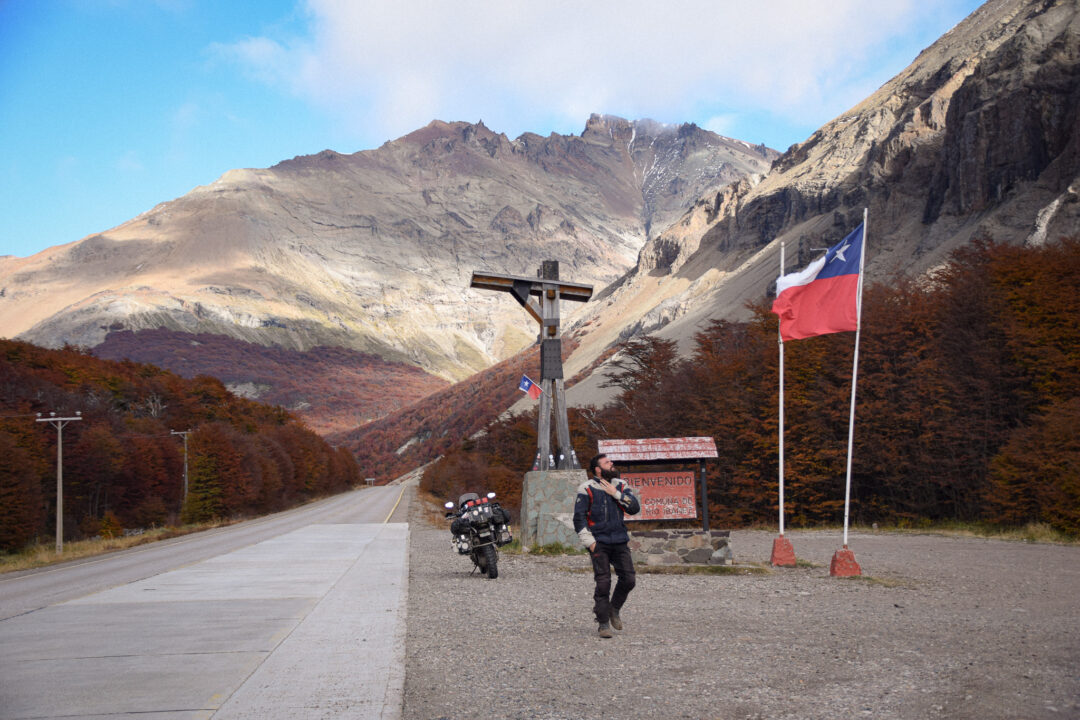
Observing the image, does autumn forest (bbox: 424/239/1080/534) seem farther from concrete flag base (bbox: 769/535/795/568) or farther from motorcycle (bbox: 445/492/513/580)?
motorcycle (bbox: 445/492/513/580)

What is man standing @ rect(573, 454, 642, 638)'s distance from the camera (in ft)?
28.4

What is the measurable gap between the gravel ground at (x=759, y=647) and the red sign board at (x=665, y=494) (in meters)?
1.81

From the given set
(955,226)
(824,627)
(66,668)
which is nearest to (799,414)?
(824,627)

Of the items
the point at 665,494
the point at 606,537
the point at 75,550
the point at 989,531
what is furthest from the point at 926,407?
the point at 75,550

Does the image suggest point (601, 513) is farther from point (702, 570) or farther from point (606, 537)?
point (702, 570)

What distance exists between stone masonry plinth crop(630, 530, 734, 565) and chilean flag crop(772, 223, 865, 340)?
3.99 metres

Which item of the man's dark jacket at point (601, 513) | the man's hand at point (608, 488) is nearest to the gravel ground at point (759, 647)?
the man's dark jacket at point (601, 513)

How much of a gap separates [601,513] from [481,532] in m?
6.88

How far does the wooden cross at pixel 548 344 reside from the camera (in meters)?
18.9

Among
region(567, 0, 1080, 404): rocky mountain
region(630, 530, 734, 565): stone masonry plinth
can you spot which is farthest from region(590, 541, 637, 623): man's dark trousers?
region(567, 0, 1080, 404): rocky mountain

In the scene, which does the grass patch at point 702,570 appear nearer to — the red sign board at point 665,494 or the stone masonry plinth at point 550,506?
the red sign board at point 665,494

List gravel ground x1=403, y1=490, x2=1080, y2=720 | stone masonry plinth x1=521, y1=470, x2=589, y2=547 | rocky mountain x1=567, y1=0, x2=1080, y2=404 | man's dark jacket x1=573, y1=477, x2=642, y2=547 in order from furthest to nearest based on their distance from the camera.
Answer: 1. rocky mountain x1=567, y1=0, x2=1080, y2=404
2. stone masonry plinth x1=521, y1=470, x2=589, y2=547
3. man's dark jacket x1=573, y1=477, x2=642, y2=547
4. gravel ground x1=403, y1=490, x2=1080, y2=720

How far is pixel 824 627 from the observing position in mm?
8945

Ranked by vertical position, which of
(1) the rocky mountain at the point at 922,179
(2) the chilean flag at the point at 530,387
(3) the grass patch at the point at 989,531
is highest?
(1) the rocky mountain at the point at 922,179
